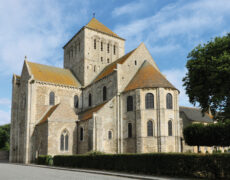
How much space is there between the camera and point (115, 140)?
32.0 metres

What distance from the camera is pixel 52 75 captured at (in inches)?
1672

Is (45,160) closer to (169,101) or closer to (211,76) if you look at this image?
(169,101)

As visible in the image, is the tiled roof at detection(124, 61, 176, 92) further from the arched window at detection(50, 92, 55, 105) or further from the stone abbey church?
the arched window at detection(50, 92, 55, 105)

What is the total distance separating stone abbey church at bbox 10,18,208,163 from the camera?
1190 inches

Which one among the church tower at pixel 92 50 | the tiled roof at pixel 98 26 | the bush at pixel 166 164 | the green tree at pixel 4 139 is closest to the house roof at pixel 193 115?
the church tower at pixel 92 50

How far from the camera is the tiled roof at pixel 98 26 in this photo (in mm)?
46453

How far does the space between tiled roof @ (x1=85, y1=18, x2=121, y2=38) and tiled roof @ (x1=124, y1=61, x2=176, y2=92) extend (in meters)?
15.6

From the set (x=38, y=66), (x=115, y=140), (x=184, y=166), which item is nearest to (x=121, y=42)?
(x=38, y=66)

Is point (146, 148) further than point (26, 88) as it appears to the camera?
No

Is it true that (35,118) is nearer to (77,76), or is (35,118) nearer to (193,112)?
(77,76)

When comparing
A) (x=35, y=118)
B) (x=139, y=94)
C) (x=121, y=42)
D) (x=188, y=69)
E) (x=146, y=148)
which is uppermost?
(x=121, y=42)

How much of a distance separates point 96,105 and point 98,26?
17.3 metres

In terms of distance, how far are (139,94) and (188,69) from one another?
6755mm

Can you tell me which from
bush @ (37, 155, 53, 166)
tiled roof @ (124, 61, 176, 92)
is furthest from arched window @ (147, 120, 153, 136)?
bush @ (37, 155, 53, 166)
